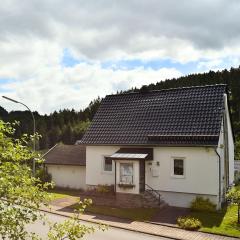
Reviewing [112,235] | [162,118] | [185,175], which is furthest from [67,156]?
[112,235]

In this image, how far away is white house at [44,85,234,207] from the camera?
24.6 meters

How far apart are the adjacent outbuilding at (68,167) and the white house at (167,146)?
3928 millimetres

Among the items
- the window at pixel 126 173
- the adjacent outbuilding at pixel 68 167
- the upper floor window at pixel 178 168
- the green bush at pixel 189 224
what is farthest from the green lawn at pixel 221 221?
the adjacent outbuilding at pixel 68 167

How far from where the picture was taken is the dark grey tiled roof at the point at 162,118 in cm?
2552

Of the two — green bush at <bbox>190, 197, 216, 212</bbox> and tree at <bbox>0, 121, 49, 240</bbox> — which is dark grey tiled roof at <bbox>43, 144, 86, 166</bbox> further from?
tree at <bbox>0, 121, 49, 240</bbox>

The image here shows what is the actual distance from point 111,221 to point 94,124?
1098 cm

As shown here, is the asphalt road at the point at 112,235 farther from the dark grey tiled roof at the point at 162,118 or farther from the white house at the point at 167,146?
the dark grey tiled roof at the point at 162,118

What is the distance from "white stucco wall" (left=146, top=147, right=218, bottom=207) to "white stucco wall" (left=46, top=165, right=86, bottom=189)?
8.81 metres

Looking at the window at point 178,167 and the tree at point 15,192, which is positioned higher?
the tree at point 15,192

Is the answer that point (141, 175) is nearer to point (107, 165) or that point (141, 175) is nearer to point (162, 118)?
point (107, 165)

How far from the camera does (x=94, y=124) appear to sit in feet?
102

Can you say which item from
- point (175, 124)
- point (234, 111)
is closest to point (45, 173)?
point (175, 124)

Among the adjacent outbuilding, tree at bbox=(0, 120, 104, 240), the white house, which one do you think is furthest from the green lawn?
tree at bbox=(0, 120, 104, 240)

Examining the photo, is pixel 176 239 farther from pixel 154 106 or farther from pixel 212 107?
pixel 154 106
